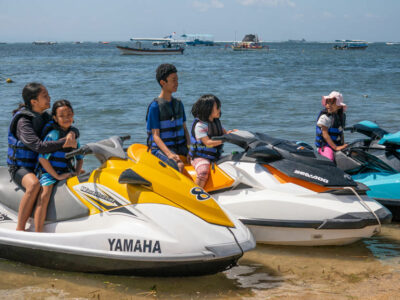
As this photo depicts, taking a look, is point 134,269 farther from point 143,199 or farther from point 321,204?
point 321,204

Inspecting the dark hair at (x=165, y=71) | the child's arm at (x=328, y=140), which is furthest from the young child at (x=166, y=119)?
the child's arm at (x=328, y=140)

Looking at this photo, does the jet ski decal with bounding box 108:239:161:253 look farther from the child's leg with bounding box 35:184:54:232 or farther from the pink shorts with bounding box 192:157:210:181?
the pink shorts with bounding box 192:157:210:181

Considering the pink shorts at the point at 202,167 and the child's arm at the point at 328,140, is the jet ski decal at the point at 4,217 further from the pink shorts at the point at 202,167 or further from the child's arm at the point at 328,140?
the child's arm at the point at 328,140

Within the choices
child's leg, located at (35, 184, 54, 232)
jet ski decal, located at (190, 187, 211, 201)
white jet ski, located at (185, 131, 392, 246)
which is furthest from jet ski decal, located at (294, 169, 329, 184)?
child's leg, located at (35, 184, 54, 232)

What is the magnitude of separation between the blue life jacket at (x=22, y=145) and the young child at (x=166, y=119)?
1134 mm

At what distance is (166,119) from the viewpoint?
5.12 metres

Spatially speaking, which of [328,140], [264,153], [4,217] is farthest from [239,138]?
[4,217]

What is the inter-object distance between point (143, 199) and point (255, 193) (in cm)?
124

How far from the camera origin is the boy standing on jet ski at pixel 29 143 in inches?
161

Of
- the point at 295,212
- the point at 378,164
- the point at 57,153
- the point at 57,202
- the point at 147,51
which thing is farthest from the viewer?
the point at 147,51

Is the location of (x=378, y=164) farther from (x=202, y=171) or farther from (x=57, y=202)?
(x=57, y=202)

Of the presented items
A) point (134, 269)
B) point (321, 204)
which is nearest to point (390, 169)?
point (321, 204)

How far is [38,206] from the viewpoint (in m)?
4.09

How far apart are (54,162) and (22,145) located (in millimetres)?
299
